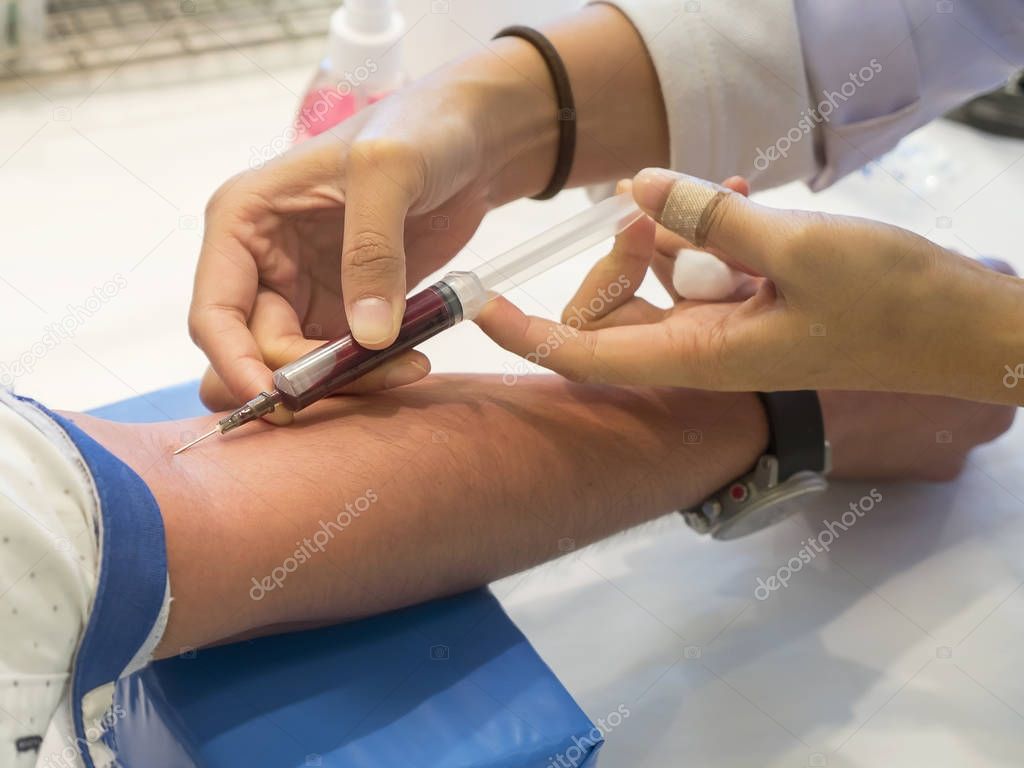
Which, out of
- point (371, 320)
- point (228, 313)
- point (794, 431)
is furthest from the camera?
point (794, 431)

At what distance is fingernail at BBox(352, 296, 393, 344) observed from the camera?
0.74m

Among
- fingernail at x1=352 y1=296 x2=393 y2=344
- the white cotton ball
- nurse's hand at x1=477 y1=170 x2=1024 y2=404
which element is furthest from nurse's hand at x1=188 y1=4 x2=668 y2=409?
the white cotton ball

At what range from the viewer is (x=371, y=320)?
0.75 meters

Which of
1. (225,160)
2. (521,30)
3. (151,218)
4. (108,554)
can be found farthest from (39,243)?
(108,554)

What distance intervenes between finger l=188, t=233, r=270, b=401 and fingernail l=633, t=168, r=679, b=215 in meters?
0.32

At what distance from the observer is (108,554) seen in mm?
625

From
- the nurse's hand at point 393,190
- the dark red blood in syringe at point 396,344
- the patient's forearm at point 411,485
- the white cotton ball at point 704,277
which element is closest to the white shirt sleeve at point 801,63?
the nurse's hand at point 393,190

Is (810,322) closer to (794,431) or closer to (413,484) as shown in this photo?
(794,431)

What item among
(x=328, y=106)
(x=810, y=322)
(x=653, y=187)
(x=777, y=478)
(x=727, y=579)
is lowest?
(x=727, y=579)

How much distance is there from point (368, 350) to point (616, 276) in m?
0.26

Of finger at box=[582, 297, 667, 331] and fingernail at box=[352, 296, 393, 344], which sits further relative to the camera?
finger at box=[582, 297, 667, 331]

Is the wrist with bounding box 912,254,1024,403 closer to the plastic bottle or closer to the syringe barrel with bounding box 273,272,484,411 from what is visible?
the syringe barrel with bounding box 273,272,484,411

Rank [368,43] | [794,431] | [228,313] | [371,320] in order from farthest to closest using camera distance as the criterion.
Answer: [368,43]
[794,431]
[228,313]
[371,320]

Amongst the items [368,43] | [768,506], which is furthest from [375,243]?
[368,43]
